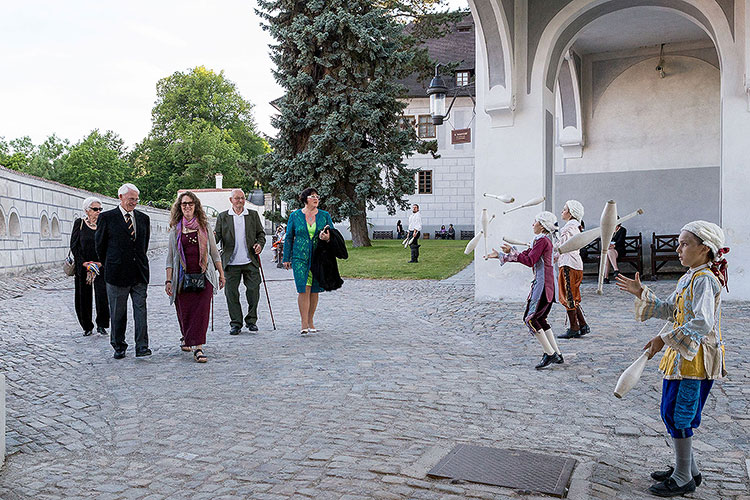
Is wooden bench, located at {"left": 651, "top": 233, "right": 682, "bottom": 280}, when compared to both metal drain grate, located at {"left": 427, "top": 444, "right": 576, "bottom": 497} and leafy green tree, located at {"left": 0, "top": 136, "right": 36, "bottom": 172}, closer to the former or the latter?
metal drain grate, located at {"left": 427, "top": 444, "right": 576, "bottom": 497}

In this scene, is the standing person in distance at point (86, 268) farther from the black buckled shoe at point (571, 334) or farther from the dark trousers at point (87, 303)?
the black buckled shoe at point (571, 334)

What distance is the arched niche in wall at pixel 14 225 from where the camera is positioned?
17784 millimetres

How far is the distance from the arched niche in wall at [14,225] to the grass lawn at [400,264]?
850cm

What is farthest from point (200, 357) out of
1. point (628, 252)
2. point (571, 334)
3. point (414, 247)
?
point (414, 247)

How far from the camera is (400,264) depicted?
2125cm

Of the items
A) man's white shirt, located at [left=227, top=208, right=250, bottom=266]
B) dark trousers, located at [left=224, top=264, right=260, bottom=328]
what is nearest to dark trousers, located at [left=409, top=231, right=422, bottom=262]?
dark trousers, located at [left=224, top=264, right=260, bottom=328]

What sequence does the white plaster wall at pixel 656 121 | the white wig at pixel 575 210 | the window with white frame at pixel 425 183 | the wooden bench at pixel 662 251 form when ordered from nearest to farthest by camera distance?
the white wig at pixel 575 210, the wooden bench at pixel 662 251, the white plaster wall at pixel 656 121, the window with white frame at pixel 425 183

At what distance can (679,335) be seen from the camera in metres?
3.84

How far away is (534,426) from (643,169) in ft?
48.2

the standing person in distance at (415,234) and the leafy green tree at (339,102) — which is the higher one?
the leafy green tree at (339,102)

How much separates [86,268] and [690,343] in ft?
26.3

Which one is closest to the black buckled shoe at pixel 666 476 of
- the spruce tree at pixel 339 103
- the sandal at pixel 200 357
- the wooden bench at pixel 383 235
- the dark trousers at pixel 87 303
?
the sandal at pixel 200 357

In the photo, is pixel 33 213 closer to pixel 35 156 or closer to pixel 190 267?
pixel 190 267

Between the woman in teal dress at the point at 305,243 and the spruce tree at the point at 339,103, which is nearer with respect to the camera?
the woman in teal dress at the point at 305,243
